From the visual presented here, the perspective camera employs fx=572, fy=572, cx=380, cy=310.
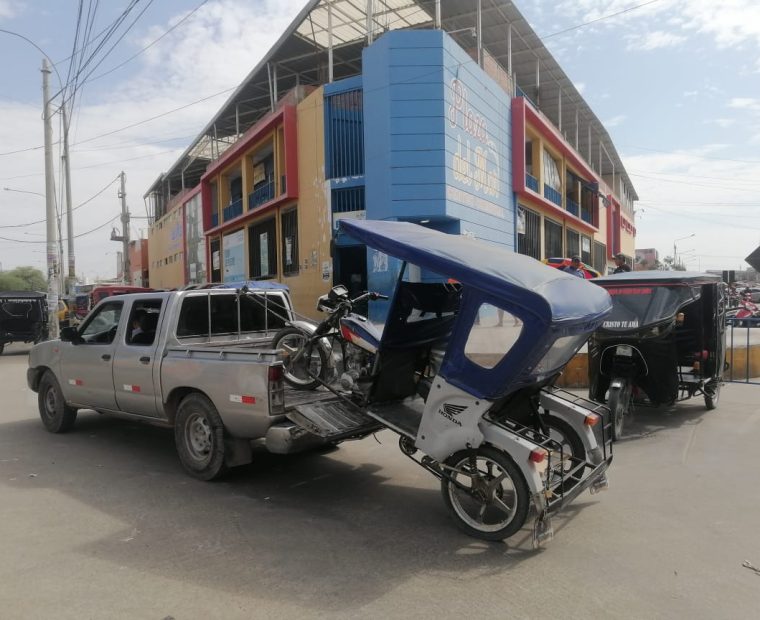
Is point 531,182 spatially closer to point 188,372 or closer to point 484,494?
point 188,372

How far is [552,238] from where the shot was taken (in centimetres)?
2727

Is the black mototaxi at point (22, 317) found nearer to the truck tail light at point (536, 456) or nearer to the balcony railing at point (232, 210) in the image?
the balcony railing at point (232, 210)

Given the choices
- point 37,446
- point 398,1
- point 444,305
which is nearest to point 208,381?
point 444,305

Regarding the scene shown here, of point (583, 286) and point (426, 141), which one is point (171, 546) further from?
point (426, 141)

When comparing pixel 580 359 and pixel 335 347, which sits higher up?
pixel 335 347

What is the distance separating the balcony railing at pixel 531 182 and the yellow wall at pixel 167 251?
21.5 m

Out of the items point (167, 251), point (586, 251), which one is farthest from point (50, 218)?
point (586, 251)

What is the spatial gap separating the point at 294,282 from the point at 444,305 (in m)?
16.2

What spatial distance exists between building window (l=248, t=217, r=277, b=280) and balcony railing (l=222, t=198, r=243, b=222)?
1.68 metres

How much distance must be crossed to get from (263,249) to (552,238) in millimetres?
13534

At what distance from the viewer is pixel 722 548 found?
12.7 ft

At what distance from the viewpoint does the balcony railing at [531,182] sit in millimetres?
22798

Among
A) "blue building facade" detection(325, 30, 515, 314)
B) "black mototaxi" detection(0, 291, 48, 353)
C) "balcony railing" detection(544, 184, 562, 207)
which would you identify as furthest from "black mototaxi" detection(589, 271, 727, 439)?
"balcony railing" detection(544, 184, 562, 207)

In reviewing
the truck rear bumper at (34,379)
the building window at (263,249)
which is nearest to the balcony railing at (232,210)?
the building window at (263,249)
